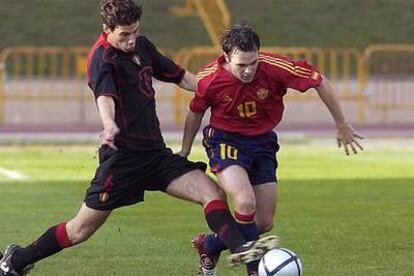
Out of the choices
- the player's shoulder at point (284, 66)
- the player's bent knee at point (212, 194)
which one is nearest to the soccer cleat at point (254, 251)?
the player's bent knee at point (212, 194)

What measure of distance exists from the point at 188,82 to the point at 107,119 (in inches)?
46.0

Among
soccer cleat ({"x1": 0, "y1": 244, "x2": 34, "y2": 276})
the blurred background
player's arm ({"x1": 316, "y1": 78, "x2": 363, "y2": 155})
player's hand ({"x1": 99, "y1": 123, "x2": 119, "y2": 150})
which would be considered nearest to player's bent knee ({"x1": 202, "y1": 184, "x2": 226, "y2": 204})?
player's hand ({"x1": 99, "y1": 123, "x2": 119, "y2": 150})

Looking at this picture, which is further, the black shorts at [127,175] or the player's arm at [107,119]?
the black shorts at [127,175]

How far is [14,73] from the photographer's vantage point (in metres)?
31.3

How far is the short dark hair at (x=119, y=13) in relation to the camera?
8.02 metres

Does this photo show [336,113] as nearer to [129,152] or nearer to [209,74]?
[209,74]

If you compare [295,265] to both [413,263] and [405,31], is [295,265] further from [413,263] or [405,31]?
[405,31]

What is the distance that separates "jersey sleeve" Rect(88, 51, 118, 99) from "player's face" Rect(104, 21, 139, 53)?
0.15 metres

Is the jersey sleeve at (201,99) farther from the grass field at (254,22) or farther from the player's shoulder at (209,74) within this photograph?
the grass field at (254,22)

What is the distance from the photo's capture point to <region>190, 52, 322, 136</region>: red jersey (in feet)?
28.5

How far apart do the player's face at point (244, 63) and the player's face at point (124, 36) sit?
72cm

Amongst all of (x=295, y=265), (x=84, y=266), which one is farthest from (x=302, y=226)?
(x=295, y=265)

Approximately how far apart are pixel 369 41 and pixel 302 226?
3198 centimetres

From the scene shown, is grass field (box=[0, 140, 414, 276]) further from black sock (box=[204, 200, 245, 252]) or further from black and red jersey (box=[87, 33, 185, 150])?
black and red jersey (box=[87, 33, 185, 150])
